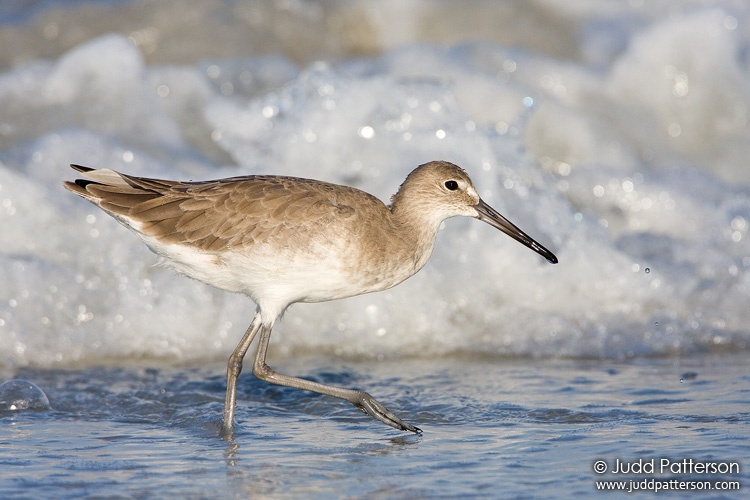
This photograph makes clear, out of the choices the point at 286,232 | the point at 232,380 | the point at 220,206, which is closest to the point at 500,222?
the point at 286,232

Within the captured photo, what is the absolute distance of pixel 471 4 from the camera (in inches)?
528

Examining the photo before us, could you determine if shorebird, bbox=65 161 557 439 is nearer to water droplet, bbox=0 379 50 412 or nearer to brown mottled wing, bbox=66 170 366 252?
brown mottled wing, bbox=66 170 366 252

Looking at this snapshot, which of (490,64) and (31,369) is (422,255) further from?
(490,64)

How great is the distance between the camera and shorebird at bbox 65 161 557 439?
20.7 ft

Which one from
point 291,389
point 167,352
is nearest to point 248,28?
point 167,352

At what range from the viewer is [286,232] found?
20.7 ft

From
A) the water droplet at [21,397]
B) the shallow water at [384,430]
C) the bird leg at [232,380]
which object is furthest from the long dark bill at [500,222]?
the water droplet at [21,397]

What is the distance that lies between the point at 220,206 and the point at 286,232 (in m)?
0.48

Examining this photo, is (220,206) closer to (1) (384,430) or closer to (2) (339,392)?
(2) (339,392)

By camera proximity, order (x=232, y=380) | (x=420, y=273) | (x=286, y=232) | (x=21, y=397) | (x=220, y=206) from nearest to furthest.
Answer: (x=286, y=232) → (x=220, y=206) → (x=232, y=380) → (x=21, y=397) → (x=420, y=273)

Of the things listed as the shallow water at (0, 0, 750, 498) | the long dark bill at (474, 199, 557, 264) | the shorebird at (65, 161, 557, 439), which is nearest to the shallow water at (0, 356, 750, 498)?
the shallow water at (0, 0, 750, 498)

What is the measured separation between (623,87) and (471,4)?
2.18 metres

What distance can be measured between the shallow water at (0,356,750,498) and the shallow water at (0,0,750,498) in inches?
1.0

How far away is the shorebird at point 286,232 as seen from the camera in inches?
248
